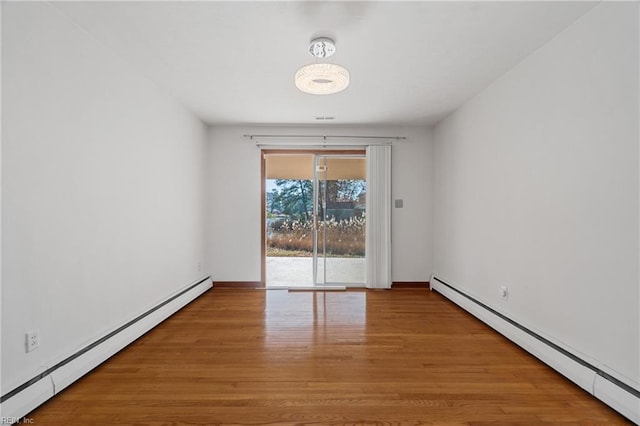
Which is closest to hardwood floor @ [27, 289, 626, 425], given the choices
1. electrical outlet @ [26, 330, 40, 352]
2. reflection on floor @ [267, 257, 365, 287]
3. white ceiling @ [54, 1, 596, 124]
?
electrical outlet @ [26, 330, 40, 352]

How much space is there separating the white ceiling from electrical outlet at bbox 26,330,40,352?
81.3 inches

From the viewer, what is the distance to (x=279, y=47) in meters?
2.35

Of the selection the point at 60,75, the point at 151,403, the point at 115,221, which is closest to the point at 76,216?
the point at 115,221

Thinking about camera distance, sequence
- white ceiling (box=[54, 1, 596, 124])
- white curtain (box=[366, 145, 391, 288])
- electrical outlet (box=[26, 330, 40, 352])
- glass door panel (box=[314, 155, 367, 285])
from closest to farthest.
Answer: electrical outlet (box=[26, 330, 40, 352])
white ceiling (box=[54, 1, 596, 124])
white curtain (box=[366, 145, 391, 288])
glass door panel (box=[314, 155, 367, 285])

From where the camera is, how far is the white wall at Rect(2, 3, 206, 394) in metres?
1.64

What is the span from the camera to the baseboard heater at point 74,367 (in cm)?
160

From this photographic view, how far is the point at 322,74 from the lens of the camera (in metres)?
2.18

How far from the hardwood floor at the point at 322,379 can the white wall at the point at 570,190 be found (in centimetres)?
43

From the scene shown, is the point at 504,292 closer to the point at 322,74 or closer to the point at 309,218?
the point at 322,74

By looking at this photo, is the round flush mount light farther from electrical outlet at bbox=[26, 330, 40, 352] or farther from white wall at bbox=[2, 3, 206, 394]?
electrical outlet at bbox=[26, 330, 40, 352]

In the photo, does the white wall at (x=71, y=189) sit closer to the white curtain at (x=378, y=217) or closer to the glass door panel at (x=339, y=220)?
the glass door panel at (x=339, y=220)

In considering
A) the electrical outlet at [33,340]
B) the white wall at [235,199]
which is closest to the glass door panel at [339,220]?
the white wall at [235,199]

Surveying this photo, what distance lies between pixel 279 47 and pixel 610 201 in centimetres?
253

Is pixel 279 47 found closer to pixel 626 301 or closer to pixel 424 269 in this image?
pixel 626 301
